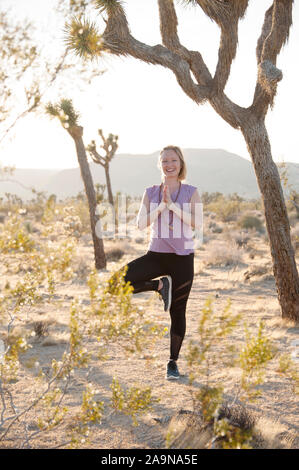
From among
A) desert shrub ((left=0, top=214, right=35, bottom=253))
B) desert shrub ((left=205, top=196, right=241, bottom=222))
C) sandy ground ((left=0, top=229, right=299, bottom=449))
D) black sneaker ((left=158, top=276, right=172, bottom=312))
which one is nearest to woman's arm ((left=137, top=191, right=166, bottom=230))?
black sneaker ((left=158, top=276, right=172, bottom=312))

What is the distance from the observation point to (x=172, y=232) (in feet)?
12.0

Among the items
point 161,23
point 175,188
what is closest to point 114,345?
point 175,188

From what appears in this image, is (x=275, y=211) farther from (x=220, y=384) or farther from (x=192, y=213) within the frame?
(x=220, y=384)

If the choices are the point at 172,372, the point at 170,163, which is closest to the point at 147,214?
the point at 170,163

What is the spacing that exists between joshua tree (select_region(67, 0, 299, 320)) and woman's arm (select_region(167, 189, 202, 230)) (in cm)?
243

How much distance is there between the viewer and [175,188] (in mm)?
3834

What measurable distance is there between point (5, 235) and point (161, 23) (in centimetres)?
523

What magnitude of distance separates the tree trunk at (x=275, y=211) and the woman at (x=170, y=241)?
92.5 inches

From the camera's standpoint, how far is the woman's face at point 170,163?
3.76m

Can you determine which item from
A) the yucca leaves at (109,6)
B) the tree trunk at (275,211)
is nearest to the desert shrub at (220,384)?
the tree trunk at (275,211)

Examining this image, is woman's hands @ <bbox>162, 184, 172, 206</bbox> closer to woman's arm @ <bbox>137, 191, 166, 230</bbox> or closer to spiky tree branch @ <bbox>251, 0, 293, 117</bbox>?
woman's arm @ <bbox>137, 191, 166, 230</bbox>

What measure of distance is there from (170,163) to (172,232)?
62 centimetres

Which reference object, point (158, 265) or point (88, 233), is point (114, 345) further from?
point (88, 233)

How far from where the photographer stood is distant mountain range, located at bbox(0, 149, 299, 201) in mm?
111688
